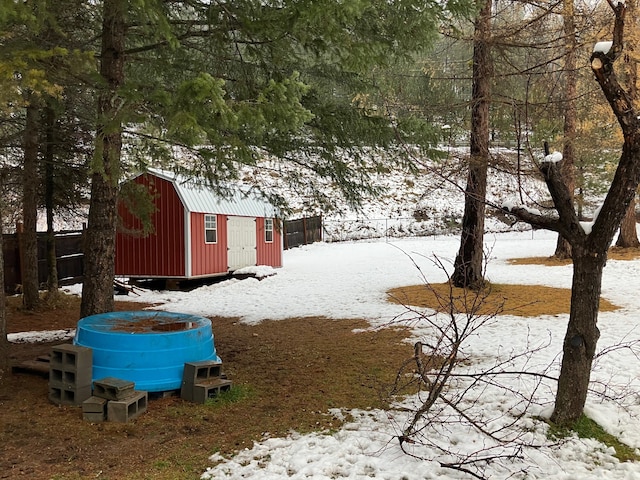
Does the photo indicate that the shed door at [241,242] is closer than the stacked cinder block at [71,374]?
No

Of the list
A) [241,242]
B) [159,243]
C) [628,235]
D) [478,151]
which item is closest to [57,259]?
[159,243]

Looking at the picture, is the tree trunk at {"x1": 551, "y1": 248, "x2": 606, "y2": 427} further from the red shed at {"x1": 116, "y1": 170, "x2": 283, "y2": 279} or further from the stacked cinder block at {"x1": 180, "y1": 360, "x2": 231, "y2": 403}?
the red shed at {"x1": 116, "y1": 170, "x2": 283, "y2": 279}

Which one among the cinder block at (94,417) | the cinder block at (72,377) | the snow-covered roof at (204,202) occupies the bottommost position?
the cinder block at (94,417)

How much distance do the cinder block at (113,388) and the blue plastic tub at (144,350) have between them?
0.15m

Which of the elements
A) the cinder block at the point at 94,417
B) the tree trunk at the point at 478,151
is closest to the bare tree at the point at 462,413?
the cinder block at the point at 94,417

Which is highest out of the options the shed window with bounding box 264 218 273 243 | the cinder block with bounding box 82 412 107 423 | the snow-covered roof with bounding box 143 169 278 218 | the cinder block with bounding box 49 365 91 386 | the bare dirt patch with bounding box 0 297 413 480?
the snow-covered roof with bounding box 143 169 278 218

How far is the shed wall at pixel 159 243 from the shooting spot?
14039 mm

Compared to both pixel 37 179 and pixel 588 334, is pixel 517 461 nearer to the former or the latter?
pixel 588 334

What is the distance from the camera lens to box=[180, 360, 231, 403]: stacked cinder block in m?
4.71

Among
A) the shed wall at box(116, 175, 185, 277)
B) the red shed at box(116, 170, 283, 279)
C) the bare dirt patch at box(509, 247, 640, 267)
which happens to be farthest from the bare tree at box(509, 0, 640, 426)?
the bare dirt patch at box(509, 247, 640, 267)

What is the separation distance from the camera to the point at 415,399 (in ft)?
15.6

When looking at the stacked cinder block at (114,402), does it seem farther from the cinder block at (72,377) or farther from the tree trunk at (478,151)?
the tree trunk at (478,151)

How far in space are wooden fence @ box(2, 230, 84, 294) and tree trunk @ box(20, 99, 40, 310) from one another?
201cm

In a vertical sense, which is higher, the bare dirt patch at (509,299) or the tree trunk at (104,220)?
the tree trunk at (104,220)
